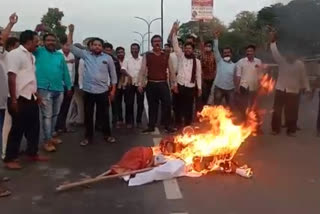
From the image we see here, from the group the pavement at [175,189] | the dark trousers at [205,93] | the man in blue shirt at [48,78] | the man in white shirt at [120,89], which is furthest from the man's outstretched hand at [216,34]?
the man in blue shirt at [48,78]

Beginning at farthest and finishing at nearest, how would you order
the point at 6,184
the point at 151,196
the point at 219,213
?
the point at 6,184, the point at 151,196, the point at 219,213

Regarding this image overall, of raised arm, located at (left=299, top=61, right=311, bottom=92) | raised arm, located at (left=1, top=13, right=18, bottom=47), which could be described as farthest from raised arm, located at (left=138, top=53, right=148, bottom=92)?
raised arm, located at (left=1, top=13, right=18, bottom=47)

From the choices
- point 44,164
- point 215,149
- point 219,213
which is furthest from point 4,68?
point 219,213

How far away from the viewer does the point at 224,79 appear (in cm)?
1142

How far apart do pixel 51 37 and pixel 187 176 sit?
3.20 m

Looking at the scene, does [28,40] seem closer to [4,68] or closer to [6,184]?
[4,68]

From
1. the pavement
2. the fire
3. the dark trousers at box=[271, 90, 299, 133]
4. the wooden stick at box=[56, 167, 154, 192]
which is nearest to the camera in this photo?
the pavement

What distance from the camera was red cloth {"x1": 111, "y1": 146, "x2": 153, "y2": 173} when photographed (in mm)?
7016

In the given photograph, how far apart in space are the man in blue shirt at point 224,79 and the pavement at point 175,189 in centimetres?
267

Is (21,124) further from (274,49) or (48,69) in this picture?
(274,49)

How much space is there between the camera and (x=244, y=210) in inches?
223

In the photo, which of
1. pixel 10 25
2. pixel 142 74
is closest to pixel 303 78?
pixel 142 74

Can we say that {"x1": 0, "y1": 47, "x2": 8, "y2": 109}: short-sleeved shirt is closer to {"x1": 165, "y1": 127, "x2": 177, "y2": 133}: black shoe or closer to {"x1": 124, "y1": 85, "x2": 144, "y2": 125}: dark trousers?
{"x1": 165, "y1": 127, "x2": 177, "y2": 133}: black shoe

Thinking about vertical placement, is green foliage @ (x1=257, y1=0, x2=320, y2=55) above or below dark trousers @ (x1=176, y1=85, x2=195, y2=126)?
above
